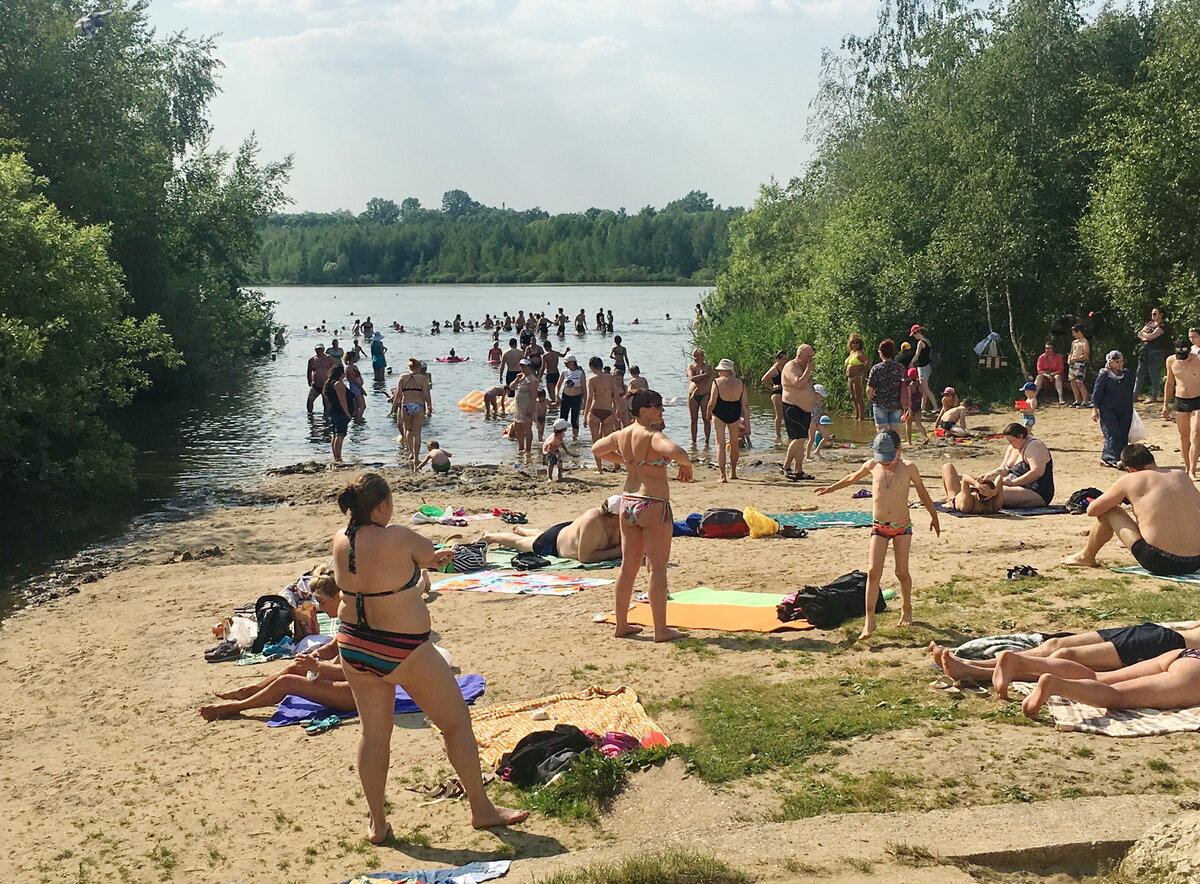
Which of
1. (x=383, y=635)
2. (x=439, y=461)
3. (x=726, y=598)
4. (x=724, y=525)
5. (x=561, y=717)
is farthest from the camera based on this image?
(x=439, y=461)

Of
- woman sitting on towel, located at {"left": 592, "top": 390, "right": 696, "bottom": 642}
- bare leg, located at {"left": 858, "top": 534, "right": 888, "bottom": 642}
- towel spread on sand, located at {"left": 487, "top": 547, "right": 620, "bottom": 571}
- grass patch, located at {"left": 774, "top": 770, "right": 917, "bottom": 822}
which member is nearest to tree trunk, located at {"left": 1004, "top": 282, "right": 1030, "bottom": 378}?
towel spread on sand, located at {"left": 487, "top": 547, "right": 620, "bottom": 571}

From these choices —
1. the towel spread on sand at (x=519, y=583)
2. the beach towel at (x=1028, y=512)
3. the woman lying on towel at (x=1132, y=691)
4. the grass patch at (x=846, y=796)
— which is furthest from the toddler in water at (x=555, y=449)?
the grass patch at (x=846, y=796)

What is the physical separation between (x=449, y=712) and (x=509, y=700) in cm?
216

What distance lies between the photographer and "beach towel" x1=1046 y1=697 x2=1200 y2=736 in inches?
242

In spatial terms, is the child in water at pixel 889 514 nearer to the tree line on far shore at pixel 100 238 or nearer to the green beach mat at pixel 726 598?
the green beach mat at pixel 726 598

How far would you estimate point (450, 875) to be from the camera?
207 inches

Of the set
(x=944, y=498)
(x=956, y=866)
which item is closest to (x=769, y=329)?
(x=944, y=498)

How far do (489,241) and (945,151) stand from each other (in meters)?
119

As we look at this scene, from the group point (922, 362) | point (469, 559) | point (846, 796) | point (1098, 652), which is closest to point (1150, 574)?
point (1098, 652)

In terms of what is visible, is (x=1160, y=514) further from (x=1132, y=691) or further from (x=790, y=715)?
(x=790, y=715)

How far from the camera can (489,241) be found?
143 metres

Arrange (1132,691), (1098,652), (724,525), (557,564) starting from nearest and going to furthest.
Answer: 1. (1132,691)
2. (1098,652)
3. (557,564)
4. (724,525)

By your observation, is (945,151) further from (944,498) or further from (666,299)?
(666,299)

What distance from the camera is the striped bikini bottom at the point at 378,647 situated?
5652 millimetres
